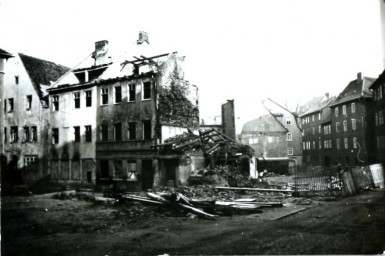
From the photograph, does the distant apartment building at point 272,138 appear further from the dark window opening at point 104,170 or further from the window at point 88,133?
the window at point 88,133

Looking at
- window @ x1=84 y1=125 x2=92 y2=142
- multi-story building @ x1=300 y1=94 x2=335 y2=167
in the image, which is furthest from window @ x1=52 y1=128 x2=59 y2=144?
multi-story building @ x1=300 y1=94 x2=335 y2=167

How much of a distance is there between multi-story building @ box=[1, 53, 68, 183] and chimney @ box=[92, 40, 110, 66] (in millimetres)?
755

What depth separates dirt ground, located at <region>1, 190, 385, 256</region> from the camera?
433 cm

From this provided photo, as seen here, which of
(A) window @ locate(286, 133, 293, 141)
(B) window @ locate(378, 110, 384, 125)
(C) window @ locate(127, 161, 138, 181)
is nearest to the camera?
(B) window @ locate(378, 110, 384, 125)

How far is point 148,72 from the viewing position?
8.22 metres

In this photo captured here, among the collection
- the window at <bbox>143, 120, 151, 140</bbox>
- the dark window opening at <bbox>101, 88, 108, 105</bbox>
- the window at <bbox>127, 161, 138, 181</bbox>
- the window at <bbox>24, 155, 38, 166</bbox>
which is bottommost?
the window at <bbox>127, 161, 138, 181</bbox>

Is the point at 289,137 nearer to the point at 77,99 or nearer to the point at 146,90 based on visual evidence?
the point at 146,90

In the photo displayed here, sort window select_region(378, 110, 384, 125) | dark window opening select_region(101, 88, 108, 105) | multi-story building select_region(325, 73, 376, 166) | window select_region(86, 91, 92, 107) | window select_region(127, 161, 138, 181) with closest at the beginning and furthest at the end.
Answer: window select_region(378, 110, 384, 125), multi-story building select_region(325, 73, 376, 166), window select_region(127, 161, 138, 181), window select_region(86, 91, 92, 107), dark window opening select_region(101, 88, 108, 105)

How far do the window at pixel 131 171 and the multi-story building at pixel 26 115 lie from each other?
1868 mm

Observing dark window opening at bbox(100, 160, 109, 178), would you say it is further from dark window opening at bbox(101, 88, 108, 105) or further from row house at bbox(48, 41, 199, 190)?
dark window opening at bbox(101, 88, 108, 105)

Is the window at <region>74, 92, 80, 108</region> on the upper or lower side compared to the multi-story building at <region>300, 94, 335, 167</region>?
upper

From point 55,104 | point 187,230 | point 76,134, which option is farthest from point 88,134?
point 187,230

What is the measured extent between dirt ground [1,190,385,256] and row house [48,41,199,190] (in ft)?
3.28

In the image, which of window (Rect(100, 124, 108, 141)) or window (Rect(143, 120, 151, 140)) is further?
window (Rect(143, 120, 151, 140))
